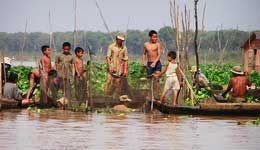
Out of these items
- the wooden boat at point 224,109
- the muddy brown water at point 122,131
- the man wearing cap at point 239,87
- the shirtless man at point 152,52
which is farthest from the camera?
the shirtless man at point 152,52

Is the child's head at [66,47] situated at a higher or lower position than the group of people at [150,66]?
higher

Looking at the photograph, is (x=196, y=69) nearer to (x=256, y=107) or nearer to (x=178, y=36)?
(x=178, y=36)

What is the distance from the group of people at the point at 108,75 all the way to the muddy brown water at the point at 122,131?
1.37 feet

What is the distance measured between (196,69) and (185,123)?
411 cm

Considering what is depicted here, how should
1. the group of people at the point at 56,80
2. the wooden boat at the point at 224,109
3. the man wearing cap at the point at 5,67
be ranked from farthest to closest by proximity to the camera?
the man wearing cap at the point at 5,67 → the group of people at the point at 56,80 → the wooden boat at the point at 224,109

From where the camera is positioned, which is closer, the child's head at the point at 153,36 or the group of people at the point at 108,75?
the group of people at the point at 108,75

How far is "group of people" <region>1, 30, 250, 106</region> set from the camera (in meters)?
14.8

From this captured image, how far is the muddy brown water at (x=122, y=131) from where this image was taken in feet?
34.8

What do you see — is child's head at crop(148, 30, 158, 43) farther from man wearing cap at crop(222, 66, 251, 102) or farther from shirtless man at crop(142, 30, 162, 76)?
man wearing cap at crop(222, 66, 251, 102)

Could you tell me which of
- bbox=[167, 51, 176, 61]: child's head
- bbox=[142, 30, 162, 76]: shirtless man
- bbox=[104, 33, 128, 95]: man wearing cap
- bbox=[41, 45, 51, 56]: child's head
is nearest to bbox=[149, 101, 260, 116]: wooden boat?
bbox=[167, 51, 176, 61]: child's head

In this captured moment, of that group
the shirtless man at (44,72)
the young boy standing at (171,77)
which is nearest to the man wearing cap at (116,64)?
the young boy standing at (171,77)

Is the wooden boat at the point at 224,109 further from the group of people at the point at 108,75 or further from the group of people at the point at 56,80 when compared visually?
the group of people at the point at 56,80

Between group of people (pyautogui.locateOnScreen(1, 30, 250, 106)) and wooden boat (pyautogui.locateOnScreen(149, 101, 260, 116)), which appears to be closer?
wooden boat (pyautogui.locateOnScreen(149, 101, 260, 116))

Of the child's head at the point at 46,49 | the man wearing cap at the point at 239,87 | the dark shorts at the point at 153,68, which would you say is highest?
the child's head at the point at 46,49
